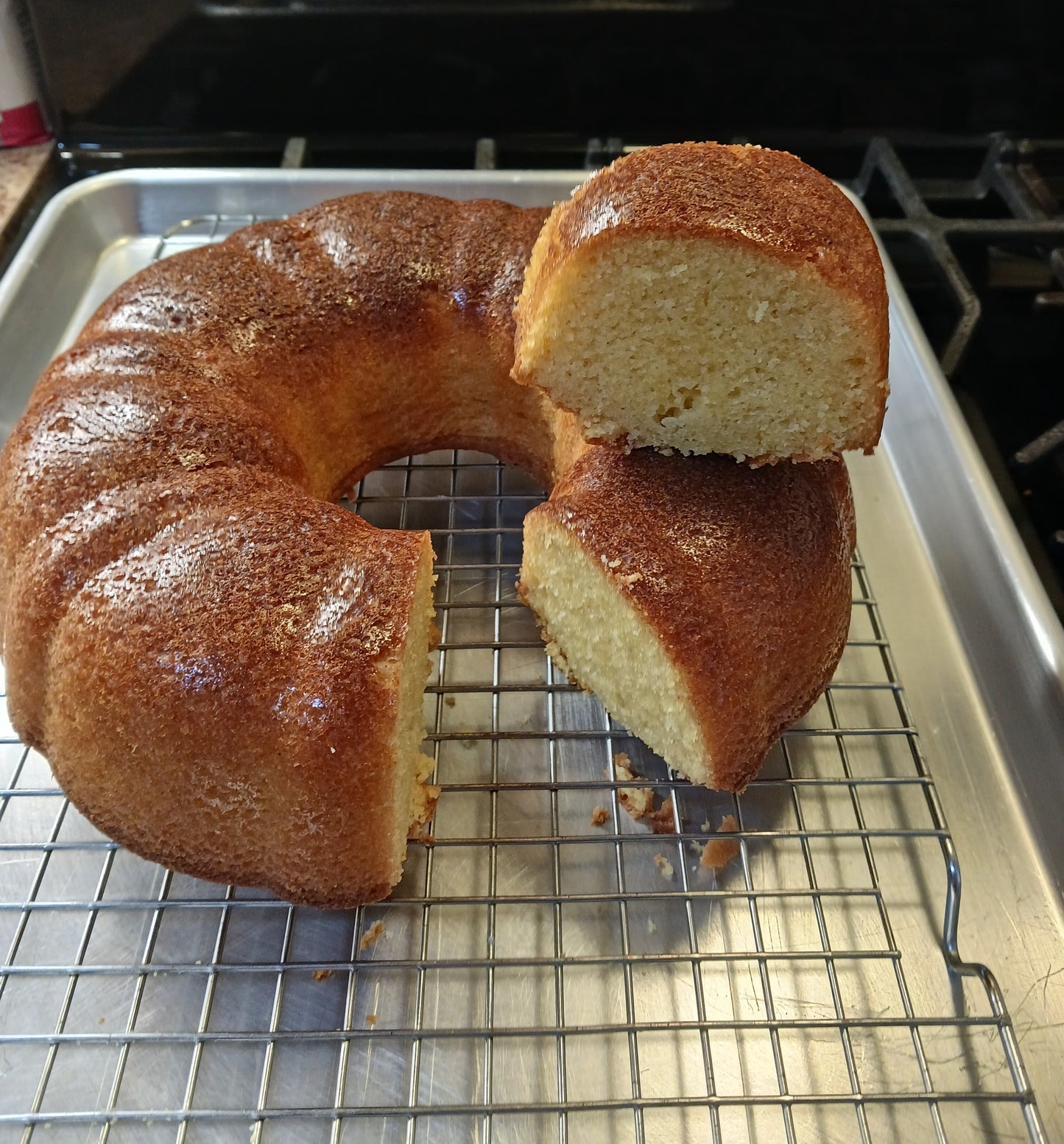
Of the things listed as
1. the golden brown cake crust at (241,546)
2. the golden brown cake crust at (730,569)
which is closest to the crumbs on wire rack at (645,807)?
the golden brown cake crust at (730,569)

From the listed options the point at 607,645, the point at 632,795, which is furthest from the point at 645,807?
the point at 607,645

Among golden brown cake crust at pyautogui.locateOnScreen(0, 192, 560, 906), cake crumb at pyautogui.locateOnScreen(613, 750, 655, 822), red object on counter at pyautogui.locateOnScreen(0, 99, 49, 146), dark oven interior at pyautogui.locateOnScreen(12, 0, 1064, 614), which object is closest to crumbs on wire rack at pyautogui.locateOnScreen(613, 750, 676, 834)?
cake crumb at pyautogui.locateOnScreen(613, 750, 655, 822)

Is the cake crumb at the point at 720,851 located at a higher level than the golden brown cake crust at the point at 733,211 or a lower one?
lower

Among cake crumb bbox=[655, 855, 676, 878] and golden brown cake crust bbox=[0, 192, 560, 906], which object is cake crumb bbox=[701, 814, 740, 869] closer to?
cake crumb bbox=[655, 855, 676, 878]

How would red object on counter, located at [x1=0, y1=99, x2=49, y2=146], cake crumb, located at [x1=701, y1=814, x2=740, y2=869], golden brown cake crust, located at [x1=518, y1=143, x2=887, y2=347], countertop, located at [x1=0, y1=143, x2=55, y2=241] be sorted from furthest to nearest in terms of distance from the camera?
red object on counter, located at [x1=0, y1=99, x2=49, y2=146], countertop, located at [x1=0, y1=143, x2=55, y2=241], cake crumb, located at [x1=701, y1=814, x2=740, y2=869], golden brown cake crust, located at [x1=518, y1=143, x2=887, y2=347]

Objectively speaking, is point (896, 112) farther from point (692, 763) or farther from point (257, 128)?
point (692, 763)

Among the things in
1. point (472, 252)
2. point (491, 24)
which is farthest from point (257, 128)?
point (472, 252)

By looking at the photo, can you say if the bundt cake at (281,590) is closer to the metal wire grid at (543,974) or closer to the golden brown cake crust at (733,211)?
the metal wire grid at (543,974)
